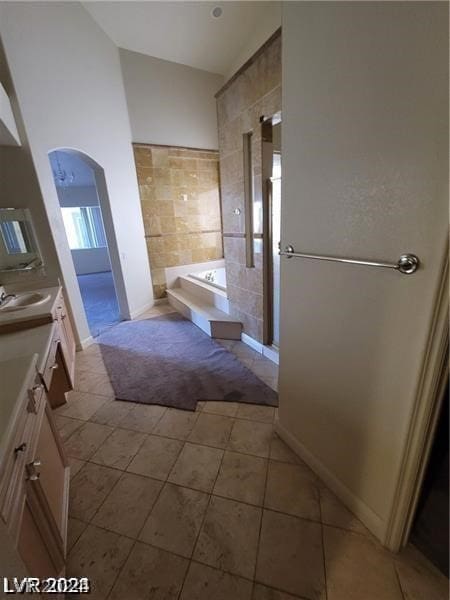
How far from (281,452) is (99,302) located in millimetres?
4219

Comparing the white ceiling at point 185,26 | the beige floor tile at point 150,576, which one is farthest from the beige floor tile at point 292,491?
the white ceiling at point 185,26

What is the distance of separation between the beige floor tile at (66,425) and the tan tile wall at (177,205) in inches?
104

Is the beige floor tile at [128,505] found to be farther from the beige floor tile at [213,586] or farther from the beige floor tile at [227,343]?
the beige floor tile at [227,343]

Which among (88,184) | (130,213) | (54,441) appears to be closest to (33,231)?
(130,213)

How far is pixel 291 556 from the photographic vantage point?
109 centimetres

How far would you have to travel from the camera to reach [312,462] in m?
1.43

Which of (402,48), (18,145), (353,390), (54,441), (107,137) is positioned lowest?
(54,441)

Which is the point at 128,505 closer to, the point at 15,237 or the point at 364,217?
the point at 364,217

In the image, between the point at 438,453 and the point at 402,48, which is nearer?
the point at 402,48

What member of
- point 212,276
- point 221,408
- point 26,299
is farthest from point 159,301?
point 221,408

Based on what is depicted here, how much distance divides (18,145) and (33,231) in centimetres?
75

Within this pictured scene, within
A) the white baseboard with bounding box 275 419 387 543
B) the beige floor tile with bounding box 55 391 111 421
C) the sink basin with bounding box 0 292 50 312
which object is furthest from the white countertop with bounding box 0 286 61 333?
the white baseboard with bounding box 275 419 387 543

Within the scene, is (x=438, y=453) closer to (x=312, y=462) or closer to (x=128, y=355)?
(x=312, y=462)

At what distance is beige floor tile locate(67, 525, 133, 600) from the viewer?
104 centimetres
